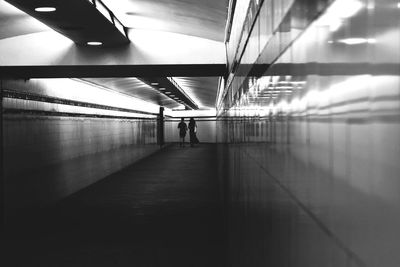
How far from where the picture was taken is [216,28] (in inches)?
337

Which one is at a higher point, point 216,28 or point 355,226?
point 216,28

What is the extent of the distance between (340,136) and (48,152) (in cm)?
1301

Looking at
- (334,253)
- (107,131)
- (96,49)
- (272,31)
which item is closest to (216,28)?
(96,49)

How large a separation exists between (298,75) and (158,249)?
7.11 meters

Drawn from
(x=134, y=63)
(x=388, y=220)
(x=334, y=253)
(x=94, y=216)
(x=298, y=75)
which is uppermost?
(x=134, y=63)

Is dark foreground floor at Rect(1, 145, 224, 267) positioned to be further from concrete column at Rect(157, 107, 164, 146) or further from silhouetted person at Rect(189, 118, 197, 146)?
silhouetted person at Rect(189, 118, 197, 146)

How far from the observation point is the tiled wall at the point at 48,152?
1125 centimetres

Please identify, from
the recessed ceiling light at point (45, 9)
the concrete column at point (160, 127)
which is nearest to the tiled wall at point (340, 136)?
the recessed ceiling light at point (45, 9)

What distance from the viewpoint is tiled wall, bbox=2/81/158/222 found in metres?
11.2

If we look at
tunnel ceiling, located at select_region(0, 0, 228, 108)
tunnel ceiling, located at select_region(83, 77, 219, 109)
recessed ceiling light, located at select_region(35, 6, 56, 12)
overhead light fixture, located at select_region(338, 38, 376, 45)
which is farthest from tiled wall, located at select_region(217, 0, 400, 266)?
tunnel ceiling, located at select_region(83, 77, 219, 109)

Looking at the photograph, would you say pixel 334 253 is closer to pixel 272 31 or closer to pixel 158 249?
pixel 272 31

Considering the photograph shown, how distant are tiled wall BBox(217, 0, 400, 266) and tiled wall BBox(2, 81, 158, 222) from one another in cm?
963

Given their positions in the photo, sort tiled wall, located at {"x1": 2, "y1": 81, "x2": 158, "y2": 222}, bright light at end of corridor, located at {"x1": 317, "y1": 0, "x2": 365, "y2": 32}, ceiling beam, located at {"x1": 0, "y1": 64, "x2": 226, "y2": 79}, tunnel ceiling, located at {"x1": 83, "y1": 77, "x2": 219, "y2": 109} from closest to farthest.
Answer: bright light at end of corridor, located at {"x1": 317, "y1": 0, "x2": 365, "y2": 32}, ceiling beam, located at {"x1": 0, "y1": 64, "x2": 226, "y2": 79}, tiled wall, located at {"x1": 2, "y1": 81, "x2": 158, "y2": 222}, tunnel ceiling, located at {"x1": 83, "y1": 77, "x2": 219, "y2": 109}

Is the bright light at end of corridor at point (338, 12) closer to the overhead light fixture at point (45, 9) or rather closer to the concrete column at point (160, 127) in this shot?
the overhead light fixture at point (45, 9)
